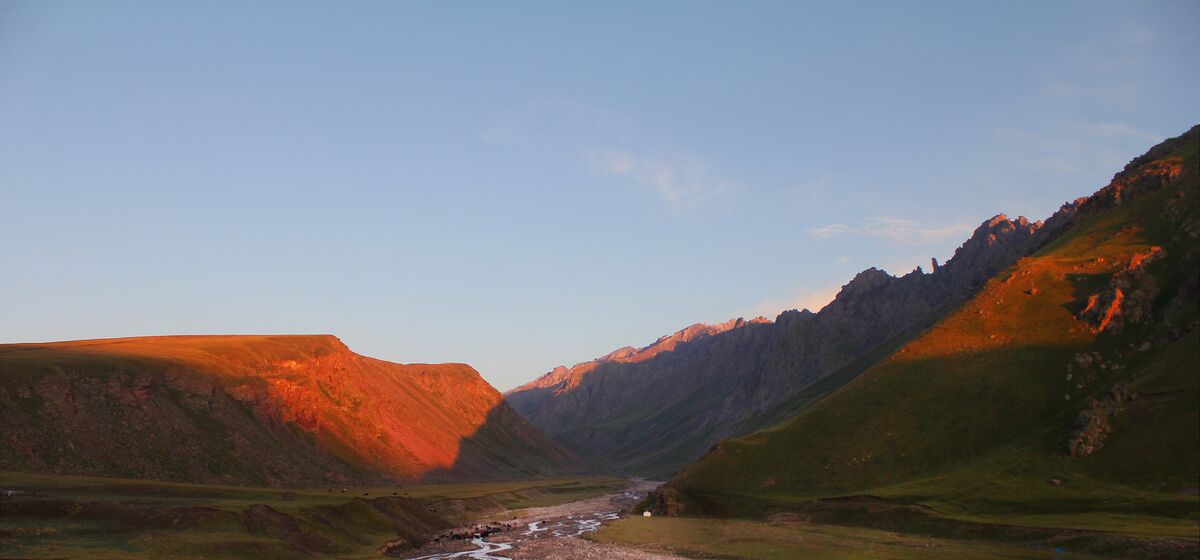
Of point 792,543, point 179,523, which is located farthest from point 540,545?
point 179,523

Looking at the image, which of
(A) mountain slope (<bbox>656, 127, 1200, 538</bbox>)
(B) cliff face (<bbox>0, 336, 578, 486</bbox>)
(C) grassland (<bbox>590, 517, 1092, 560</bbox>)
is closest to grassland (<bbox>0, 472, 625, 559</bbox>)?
(B) cliff face (<bbox>0, 336, 578, 486</bbox>)

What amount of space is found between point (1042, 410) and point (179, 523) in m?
121

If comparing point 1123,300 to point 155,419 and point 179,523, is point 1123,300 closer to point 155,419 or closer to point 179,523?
point 179,523

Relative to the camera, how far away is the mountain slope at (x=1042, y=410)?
96.6m

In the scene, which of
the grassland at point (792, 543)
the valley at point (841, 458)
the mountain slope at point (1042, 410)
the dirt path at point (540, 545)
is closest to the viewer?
the grassland at point (792, 543)

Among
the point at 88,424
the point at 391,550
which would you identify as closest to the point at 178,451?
the point at 88,424

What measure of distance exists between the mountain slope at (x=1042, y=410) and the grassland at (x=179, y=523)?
53168mm

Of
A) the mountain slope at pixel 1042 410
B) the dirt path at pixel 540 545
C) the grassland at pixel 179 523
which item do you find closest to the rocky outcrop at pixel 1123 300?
the mountain slope at pixel 1042 410

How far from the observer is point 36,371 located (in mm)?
137125

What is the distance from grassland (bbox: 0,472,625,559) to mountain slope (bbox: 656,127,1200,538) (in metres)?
53.2

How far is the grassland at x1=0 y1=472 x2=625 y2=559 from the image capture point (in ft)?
229

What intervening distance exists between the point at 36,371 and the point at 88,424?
14341mm

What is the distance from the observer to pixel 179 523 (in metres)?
79.4

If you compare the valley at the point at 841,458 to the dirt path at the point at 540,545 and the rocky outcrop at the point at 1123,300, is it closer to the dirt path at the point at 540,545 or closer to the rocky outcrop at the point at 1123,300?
the rocky outcrop at the point at 1123,300
